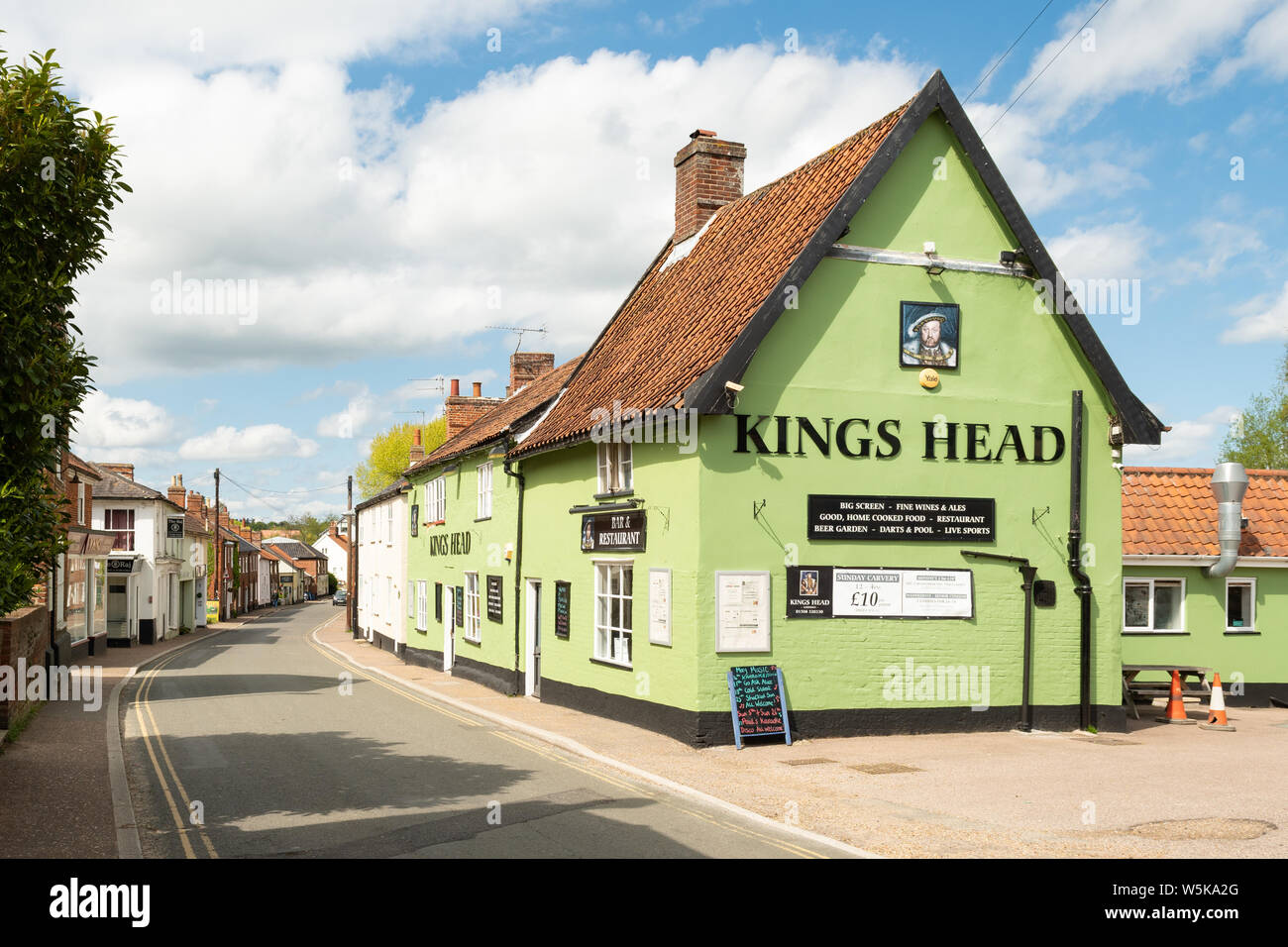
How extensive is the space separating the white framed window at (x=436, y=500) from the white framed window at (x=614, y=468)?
13.8m

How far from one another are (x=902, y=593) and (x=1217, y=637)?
966 cm

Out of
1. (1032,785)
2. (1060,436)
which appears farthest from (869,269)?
(1032,785)

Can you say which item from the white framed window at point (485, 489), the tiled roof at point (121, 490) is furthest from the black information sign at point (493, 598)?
the tiled roof at point (121, 490)

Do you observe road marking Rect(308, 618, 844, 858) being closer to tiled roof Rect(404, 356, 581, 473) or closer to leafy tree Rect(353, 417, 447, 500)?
tiled roof Rect(404, 356, 581, 473)

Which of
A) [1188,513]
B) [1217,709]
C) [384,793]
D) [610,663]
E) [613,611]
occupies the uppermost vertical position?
[1188,513]

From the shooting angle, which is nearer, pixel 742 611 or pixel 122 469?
pixel 742 611

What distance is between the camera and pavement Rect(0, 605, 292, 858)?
392 inches

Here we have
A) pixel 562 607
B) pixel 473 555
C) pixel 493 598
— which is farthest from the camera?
pixel 473 555

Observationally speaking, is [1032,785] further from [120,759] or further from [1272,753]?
[120,759]

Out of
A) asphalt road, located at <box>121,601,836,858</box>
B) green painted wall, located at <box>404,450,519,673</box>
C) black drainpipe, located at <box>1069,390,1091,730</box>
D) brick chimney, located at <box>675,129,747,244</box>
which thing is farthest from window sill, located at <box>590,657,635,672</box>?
brick chimney, located at <box>675,129,747,244</box>

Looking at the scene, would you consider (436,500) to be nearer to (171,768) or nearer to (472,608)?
(472,608)

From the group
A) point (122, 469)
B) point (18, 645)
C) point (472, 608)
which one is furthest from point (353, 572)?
point (18, 645)

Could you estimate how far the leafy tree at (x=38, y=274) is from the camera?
979cm

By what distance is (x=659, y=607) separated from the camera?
54.9 ft
